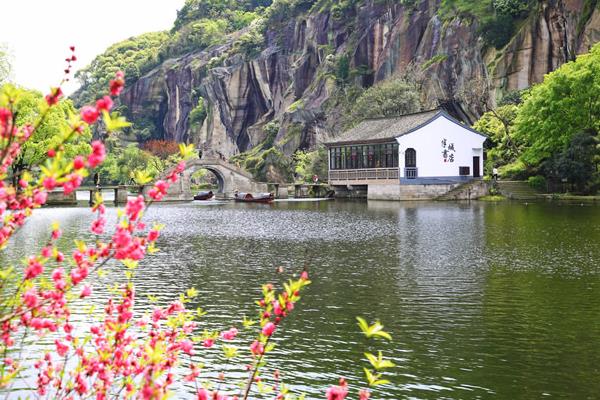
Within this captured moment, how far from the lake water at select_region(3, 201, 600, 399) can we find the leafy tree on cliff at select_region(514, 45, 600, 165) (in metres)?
28.6

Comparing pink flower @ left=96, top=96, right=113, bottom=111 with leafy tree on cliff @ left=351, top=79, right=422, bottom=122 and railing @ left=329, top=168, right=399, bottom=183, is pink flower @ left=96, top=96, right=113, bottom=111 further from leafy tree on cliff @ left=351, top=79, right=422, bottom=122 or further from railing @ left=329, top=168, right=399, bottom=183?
leafy tree on cliff @ left=351, top=79, right=422, bottom=122

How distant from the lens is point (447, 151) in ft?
286

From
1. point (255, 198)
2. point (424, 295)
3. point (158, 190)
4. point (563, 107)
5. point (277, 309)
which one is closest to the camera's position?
point (158, 190)

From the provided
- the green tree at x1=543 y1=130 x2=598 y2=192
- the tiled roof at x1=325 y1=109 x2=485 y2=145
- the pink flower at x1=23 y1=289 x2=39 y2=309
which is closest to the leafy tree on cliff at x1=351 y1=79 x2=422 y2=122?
the tiled roof at x1=325 y1=109 x2=485 y2=145

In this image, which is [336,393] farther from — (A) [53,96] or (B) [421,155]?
(B) [421,155]

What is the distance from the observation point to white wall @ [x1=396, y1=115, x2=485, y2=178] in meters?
85.9

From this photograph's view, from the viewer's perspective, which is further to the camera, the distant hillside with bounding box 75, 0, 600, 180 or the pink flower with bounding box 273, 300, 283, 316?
the distant hillside with bounding box 75, 0, 600, 180

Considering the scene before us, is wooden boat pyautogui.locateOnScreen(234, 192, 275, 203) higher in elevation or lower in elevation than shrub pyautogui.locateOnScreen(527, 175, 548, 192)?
lower

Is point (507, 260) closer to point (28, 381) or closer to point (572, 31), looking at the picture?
point (28, 381)

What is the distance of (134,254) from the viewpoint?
742 cm

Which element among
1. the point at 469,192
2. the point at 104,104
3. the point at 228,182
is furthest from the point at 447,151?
the point at 104,104

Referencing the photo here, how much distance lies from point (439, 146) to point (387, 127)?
7.47m

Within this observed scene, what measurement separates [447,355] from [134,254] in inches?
423

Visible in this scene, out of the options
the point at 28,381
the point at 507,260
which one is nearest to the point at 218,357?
the point at 28,381
